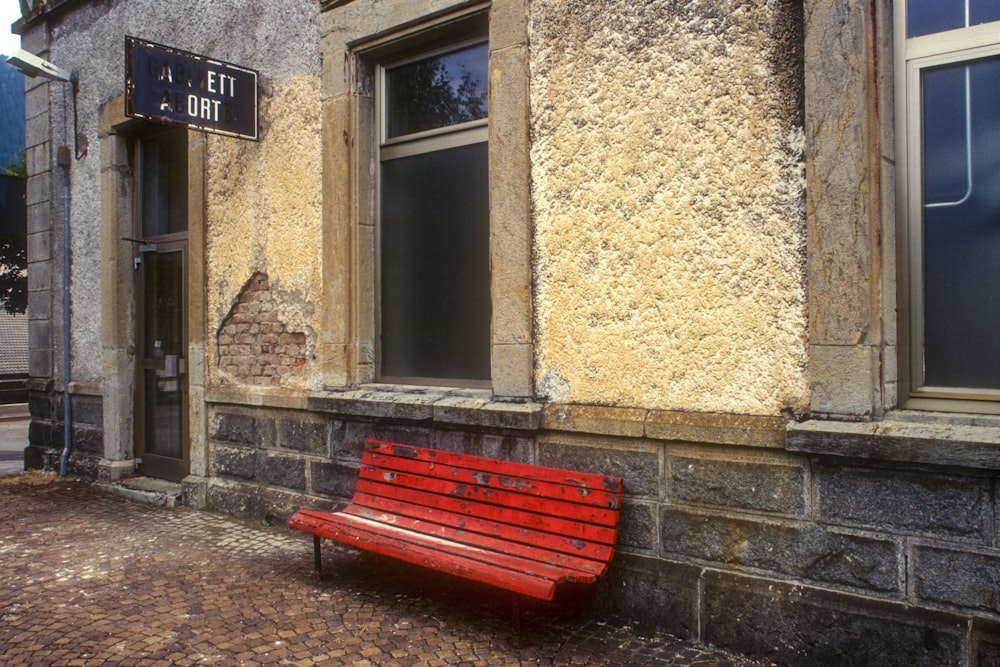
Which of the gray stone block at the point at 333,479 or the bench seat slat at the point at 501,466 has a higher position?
the bench seat slat at the point at 501,466

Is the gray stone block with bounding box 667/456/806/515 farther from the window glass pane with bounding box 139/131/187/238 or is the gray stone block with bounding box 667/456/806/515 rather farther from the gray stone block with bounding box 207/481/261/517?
the window glass pane with bounding box 139/131/187/238

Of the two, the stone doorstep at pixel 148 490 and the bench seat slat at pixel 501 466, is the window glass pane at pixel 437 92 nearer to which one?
the bench seat slat at pixel 501 466

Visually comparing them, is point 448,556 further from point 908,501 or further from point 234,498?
point 234,498

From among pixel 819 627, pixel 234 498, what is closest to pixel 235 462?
pixel 234 498

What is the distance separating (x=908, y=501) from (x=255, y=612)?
3073 millimetres

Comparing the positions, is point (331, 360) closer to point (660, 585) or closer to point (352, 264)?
point (352, 264)

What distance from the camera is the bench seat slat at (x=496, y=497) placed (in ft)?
11.6

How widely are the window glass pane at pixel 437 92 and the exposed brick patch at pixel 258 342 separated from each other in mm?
1594

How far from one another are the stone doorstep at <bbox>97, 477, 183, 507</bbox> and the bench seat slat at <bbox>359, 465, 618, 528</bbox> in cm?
248

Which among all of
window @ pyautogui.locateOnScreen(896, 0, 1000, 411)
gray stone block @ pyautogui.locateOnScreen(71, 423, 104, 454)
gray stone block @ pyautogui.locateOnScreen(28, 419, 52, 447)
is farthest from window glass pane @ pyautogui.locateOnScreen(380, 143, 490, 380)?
gray stone block @ pyautogui.locateOnScreen(28, 419, 52, 447)

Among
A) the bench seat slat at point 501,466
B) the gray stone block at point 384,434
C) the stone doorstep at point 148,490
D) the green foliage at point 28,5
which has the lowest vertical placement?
the stone doorstep at point 148,490

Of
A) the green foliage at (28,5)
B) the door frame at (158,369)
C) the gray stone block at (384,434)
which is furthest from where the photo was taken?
the green foliage at (28,5)

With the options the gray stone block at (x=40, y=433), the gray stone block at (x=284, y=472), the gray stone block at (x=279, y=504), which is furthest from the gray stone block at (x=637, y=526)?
A: the gray stone block at (x=40, y=433)

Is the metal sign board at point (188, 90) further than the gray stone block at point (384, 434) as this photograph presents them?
Yes
